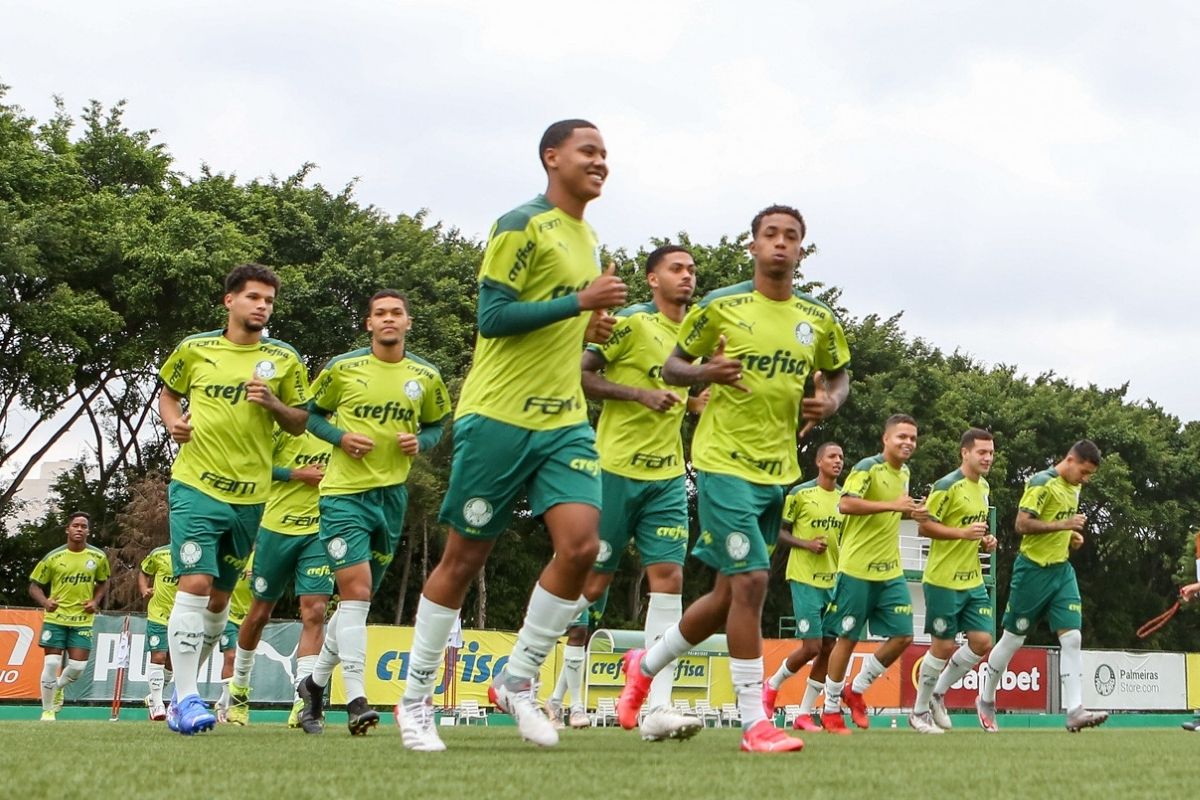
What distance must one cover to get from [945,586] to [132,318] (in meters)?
25.5

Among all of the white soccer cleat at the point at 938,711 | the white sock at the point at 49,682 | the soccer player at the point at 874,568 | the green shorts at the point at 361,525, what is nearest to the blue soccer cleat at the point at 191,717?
the green shorts at the point at 361,525

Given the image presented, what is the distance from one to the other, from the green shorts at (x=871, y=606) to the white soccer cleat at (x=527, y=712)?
6.85m

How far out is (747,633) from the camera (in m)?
7.12

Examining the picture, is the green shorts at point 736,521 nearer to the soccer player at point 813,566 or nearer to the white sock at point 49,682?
the soccer player at point 813,566

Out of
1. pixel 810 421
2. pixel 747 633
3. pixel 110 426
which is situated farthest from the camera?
pixel 110 426

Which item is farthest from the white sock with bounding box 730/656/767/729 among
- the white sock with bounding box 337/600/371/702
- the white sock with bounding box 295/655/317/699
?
the white sock with bounding box 295/655/317/699

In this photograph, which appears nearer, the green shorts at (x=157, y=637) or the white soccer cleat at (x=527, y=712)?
the white soccer cleat at (x=527, y=712)

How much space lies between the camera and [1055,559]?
1338cm

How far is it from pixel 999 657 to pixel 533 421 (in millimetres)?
9248

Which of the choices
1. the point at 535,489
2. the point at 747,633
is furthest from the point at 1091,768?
the point at 535,489

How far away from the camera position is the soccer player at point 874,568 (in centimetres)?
1298

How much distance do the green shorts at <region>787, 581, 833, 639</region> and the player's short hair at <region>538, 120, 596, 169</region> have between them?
8.28m

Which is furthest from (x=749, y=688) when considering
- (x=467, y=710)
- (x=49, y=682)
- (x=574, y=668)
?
(x=49, y=682)

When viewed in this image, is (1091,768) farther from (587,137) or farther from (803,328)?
(587,137)
